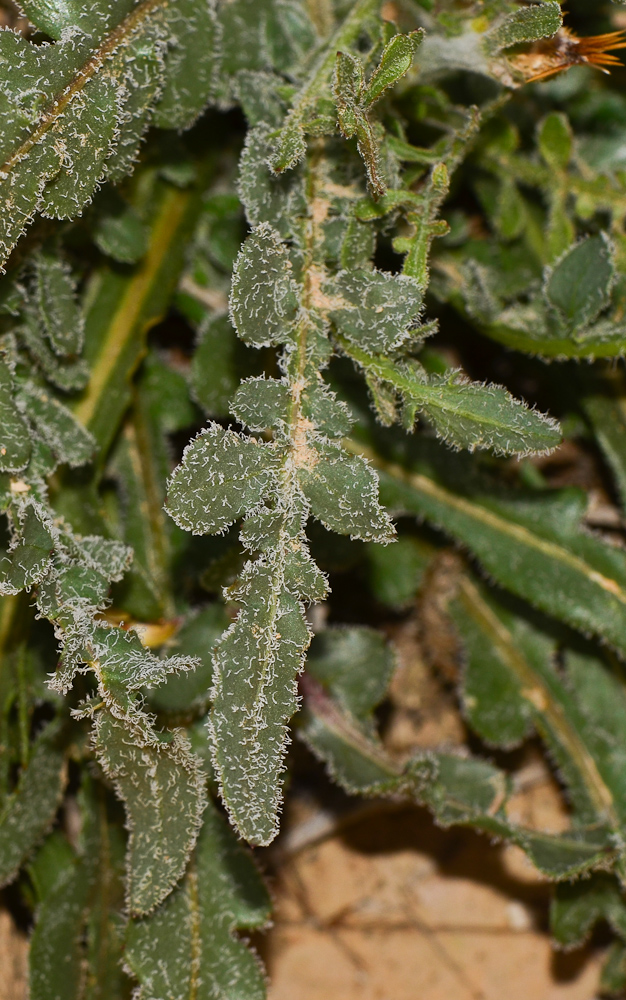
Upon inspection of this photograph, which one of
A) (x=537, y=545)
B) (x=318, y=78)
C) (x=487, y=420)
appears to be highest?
(x=318, y=78)

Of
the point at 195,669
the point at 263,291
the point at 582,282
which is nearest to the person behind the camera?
the point at 263,291

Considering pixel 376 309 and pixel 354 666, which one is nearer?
pixel 376 309

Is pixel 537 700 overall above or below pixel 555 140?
below

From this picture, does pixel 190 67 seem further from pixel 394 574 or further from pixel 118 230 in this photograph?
pixel 394 574

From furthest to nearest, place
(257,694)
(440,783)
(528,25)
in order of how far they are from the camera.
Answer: (440,783), (528,25), (257,694)

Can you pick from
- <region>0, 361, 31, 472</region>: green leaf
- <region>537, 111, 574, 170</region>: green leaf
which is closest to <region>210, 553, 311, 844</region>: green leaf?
<region>0, 361, 31, 472</region>: green leaf

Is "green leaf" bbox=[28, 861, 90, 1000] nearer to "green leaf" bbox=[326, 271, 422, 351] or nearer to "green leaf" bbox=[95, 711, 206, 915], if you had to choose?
"green leaf" bbox=[95, 711, 206, 915]

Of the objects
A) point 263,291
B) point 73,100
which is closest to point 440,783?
point 263,291
